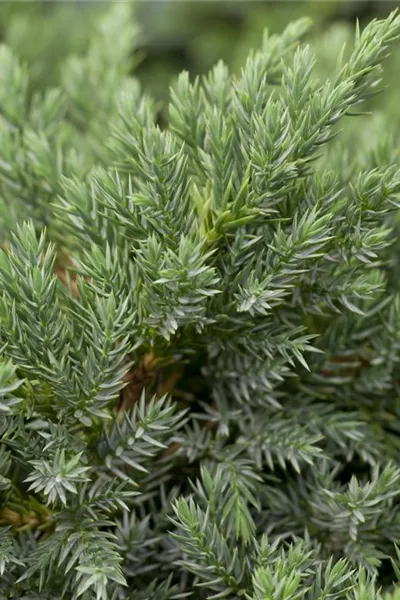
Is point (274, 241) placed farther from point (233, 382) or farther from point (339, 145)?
point (339, 145)

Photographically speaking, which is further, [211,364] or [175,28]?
[175,28]

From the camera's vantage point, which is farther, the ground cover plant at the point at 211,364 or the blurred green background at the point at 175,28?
the blurred green background at the point at 175,28

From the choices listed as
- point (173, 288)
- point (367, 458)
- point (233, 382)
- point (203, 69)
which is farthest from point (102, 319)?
point (203, 69)

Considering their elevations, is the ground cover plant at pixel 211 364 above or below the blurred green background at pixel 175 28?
below

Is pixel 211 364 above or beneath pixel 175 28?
beneath
